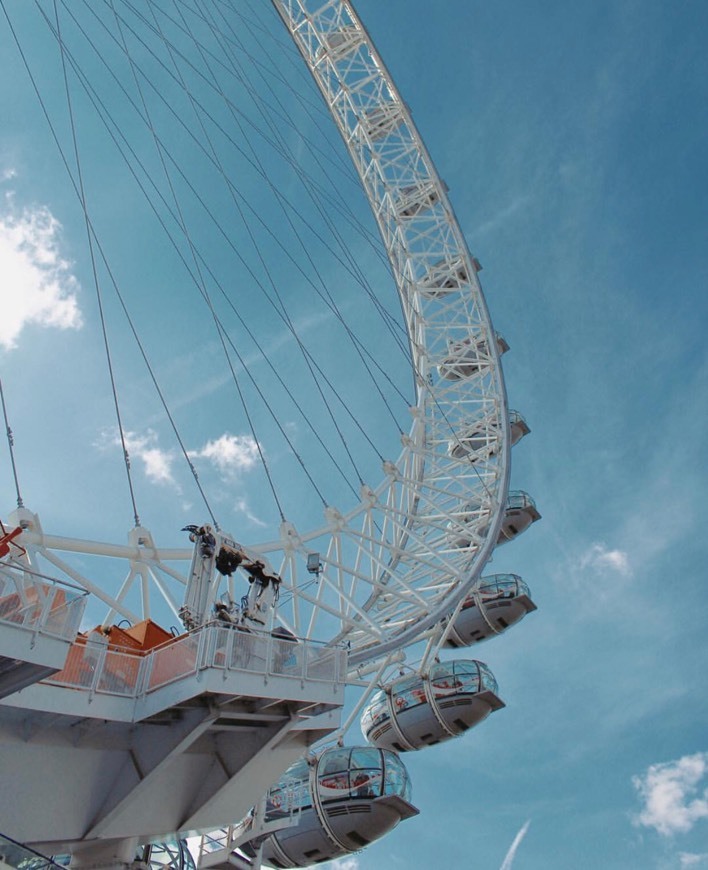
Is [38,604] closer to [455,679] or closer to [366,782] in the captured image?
[366,782]

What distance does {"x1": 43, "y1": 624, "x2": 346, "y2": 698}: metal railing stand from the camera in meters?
16.2

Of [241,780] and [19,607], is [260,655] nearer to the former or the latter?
[241,780]

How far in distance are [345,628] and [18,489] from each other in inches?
621

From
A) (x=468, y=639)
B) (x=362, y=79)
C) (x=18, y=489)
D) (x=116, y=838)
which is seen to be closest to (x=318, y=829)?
(x=116, y=838)

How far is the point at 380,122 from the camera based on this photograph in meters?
46.0

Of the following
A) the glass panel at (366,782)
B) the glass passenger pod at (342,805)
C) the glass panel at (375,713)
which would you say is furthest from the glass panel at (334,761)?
the glass panel at (375,713)

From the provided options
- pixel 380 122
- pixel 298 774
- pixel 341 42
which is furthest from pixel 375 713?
pixel 341 42

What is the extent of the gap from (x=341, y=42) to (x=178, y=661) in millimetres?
38040

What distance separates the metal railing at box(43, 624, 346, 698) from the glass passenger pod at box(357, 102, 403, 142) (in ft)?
113

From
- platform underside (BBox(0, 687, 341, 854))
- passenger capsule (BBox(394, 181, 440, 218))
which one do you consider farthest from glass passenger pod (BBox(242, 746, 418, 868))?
passenger capsule (BBox(394, 181, 440, 218))

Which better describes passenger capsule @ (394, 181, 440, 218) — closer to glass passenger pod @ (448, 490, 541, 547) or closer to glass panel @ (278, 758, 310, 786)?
glass passenger pod @ (448, 490, 541, 547)

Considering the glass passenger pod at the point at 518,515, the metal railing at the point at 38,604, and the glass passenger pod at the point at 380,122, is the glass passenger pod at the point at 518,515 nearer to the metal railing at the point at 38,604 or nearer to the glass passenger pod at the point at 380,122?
the glass passenger pod at the point at 380,122

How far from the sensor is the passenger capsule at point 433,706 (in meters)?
31.9

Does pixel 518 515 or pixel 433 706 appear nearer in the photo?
pixel 433 706
